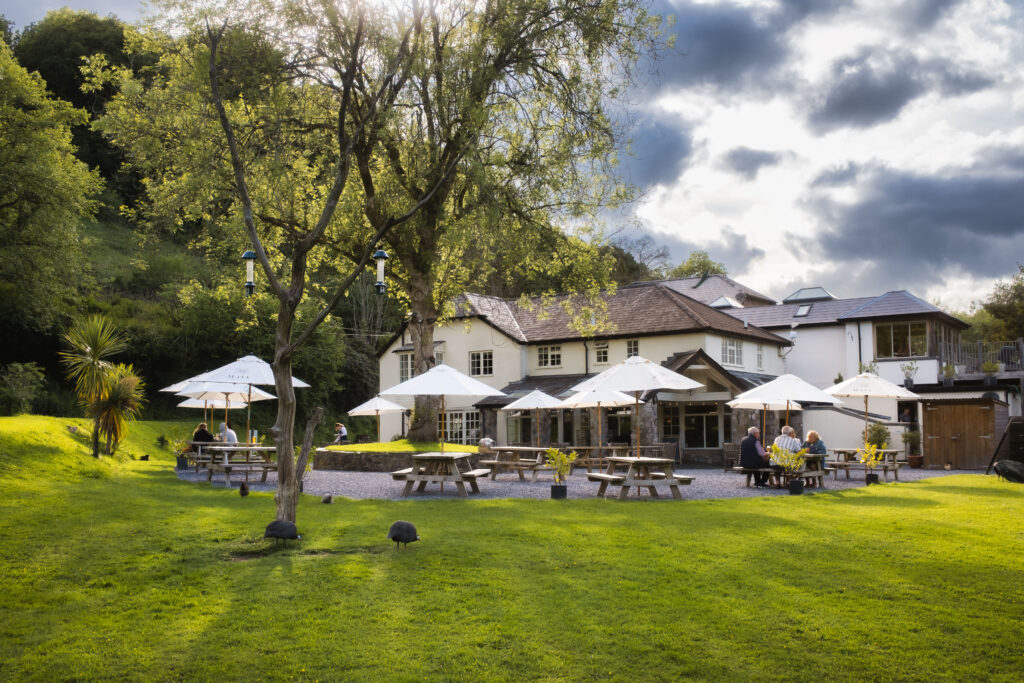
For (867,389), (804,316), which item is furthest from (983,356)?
(867,389)

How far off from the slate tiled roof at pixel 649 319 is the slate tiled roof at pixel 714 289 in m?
14.4

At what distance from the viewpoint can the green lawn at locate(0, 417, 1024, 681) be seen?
19.6 feet

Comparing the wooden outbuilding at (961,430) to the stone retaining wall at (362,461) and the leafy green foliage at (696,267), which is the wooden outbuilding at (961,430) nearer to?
the stone retaining wall at (362,461)

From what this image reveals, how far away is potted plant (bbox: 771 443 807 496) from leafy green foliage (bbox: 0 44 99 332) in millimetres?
22135

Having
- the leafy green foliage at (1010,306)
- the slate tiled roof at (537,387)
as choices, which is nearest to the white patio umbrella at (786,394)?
the slate tiled roof at (537,387)

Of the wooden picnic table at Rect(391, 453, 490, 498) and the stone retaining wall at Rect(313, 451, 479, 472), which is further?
the stone retaining wall at Rect(313, 451, 479, 472)

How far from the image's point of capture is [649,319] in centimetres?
3519

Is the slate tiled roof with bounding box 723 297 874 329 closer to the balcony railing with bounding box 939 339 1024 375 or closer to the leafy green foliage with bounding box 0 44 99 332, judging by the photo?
the balcony railing with bounding box 939 339 1024 375

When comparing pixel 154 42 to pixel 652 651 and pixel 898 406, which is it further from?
pixel 898 406

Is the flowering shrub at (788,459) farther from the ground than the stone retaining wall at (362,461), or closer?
farther from the ground

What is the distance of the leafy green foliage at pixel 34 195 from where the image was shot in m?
23.7

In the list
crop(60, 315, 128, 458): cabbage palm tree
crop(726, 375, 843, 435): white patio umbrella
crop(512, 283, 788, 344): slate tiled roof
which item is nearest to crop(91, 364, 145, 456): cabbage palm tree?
crop(60, 315, 128, 458): cabbage palm tree

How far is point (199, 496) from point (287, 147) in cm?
660

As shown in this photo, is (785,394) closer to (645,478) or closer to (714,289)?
(645,478)
